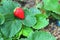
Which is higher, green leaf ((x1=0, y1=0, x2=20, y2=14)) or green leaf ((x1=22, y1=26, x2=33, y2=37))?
green leaf ((x1=0, y1=0, x2=20, y2=14))

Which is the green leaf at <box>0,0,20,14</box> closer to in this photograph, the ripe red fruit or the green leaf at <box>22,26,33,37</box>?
the ripe red fruit

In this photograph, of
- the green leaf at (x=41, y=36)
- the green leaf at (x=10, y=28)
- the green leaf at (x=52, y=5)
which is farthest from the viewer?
the green leaf at (x=52, y=5)

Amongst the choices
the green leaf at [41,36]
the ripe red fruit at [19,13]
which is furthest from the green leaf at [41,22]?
the green leaf at [41,36]

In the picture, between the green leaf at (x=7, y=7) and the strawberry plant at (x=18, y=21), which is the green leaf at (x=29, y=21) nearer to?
the strawberry plant at (x=18, y=21)

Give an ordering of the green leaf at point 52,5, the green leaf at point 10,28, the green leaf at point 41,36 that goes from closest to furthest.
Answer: the green leaf at point 41,36
the green leaf at point 10,28
the green leaf at point 52,5

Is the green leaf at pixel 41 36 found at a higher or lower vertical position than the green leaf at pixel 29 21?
higher

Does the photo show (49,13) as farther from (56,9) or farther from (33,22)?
(33,22)

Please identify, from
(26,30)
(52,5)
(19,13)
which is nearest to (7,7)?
(19,13)

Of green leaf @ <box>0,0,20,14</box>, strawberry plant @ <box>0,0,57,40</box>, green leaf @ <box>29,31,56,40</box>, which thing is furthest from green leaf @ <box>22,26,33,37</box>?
green leaf @ <box>29,31,56,40</box>
